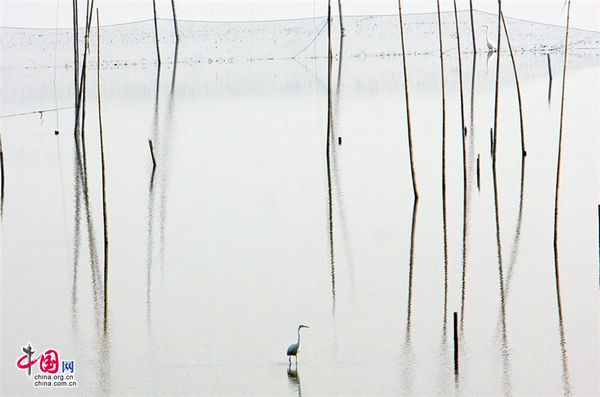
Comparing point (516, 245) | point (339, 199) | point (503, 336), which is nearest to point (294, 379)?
point (503, 336)

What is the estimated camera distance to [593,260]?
8.23 m

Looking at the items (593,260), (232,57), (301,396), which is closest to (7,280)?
(301,396)

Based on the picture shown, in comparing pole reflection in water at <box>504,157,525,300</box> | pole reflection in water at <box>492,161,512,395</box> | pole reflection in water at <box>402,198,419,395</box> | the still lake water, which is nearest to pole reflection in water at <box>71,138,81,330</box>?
the still lake water

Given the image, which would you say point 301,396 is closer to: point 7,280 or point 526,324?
point 526,324

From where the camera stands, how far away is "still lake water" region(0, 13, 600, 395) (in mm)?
6281

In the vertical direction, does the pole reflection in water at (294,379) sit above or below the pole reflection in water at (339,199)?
below

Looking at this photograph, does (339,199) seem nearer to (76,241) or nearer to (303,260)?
(303,260)

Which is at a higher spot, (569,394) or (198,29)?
(198,29)

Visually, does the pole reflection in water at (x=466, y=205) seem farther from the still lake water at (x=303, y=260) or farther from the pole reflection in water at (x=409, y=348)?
the pole reflection in water at (x=409, y=348)

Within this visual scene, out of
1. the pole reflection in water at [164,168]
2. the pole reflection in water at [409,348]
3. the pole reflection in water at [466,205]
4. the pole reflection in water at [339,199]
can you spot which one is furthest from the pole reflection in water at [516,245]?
the pole reflection in water at [164,168]

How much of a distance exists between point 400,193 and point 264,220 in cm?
151

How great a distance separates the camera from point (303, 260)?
340 inches

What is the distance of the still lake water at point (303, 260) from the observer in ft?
20.6

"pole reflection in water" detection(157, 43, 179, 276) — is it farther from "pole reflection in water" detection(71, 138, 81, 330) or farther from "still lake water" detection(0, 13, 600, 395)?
"pole reflection in water" detection(71, 138, 81, 330)
